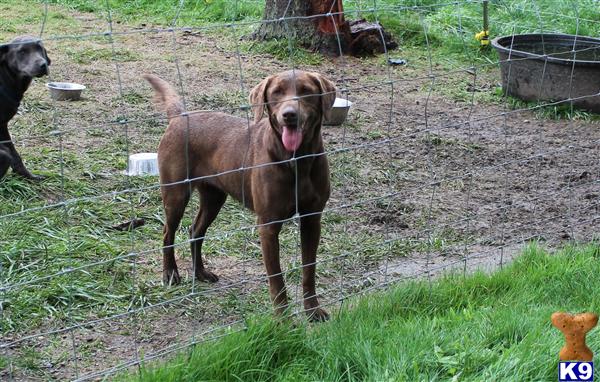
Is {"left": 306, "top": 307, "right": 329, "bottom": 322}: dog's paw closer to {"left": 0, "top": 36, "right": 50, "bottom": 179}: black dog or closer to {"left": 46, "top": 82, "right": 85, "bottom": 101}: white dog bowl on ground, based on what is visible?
{"left": 0, "top": 36, "right": 50, "bottom": 179}: black dog

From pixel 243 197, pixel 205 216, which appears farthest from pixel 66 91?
pixel 243 197

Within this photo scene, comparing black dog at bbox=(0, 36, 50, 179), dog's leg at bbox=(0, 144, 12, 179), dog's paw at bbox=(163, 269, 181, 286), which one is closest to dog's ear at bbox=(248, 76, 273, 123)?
dog's paw at bbox=(163, 269, 181, 286)

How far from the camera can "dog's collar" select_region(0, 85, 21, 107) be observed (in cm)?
703

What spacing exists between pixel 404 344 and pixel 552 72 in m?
→ 5.47

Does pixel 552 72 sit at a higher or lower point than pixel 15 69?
lower

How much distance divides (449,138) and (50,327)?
4.57m

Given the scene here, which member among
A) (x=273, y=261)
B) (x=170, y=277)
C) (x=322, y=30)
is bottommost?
(x=170, y=277)

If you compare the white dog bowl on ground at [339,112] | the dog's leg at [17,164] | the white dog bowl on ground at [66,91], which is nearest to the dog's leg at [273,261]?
the dog's leg at [17,164]

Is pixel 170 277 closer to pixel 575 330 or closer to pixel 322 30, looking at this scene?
pixel 575 330

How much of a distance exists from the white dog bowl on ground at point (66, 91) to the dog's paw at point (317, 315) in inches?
184

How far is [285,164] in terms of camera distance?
15.3 feet

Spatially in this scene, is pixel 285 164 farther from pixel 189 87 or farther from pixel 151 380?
pixel 189 87

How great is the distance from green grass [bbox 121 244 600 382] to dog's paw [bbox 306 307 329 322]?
0.53ft

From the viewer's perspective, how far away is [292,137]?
14.9 feet
